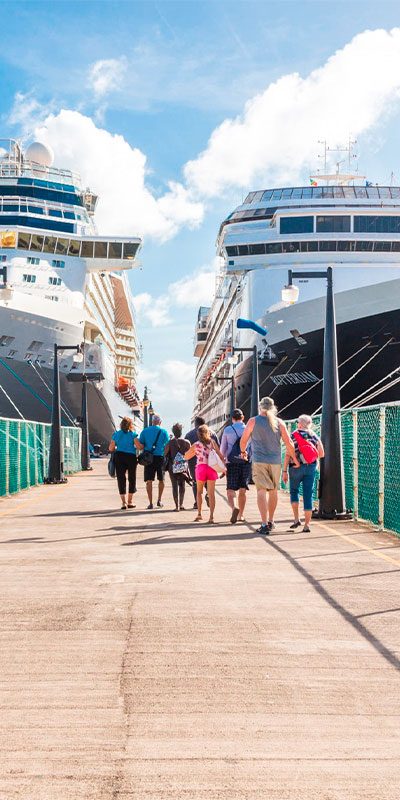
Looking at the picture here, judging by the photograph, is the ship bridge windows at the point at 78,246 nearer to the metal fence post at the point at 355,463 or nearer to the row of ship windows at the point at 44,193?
the row of ship windows at the point at 44,193

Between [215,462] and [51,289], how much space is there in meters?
30.0

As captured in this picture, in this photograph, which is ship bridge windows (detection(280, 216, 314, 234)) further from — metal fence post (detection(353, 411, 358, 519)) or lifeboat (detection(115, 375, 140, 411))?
metal fence post (detection(353, 411, 358, 519))

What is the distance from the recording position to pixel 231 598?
563cm

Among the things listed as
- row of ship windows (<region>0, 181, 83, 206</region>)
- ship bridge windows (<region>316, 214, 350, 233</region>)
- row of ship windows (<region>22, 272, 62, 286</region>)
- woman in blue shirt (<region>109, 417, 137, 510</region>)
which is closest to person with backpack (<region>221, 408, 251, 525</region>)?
woman in blue shirt (<region>109, 417, 137, 510</region>)

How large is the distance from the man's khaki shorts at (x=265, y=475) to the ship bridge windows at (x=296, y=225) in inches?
1143

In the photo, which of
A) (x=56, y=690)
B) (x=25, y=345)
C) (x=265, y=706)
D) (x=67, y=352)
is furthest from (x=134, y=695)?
(x=67, y=352)

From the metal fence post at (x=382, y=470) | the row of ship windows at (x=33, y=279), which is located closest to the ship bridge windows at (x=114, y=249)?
the row of ship windows at (x=33, y=279)

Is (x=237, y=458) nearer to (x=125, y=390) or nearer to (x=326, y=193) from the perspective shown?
(x=326, y=193)

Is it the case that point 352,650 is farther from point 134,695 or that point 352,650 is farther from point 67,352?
point 67,352

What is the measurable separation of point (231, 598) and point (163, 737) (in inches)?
100

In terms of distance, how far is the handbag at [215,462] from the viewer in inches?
424

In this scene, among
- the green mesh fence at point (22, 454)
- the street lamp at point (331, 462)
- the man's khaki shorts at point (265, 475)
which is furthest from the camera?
the green mesh fence at point (22, 454)

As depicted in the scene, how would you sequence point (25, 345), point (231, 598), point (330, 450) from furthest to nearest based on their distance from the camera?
1. point (25, 345)
2. point (330, 450)
3. point (231, 598)

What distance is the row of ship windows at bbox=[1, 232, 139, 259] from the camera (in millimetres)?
40125
